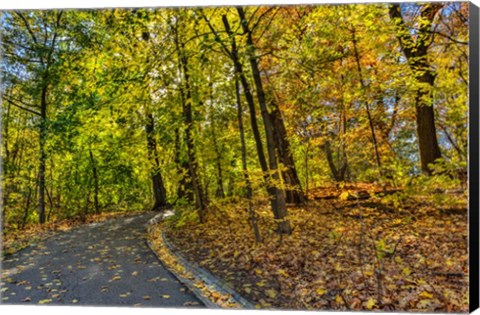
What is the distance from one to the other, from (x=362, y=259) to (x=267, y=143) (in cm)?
204

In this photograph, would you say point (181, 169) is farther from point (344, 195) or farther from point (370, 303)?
point (370, 303)

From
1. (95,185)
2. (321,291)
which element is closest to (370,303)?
(321,291)

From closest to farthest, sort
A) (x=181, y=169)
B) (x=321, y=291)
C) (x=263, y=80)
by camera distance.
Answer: (x=321, y=291), (x=263, y=80), (x=181, y=169)

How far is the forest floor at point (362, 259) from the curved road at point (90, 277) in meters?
0.64

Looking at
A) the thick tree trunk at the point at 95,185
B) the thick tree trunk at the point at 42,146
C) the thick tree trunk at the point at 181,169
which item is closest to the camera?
the thick tree trunk at the point at 42,146

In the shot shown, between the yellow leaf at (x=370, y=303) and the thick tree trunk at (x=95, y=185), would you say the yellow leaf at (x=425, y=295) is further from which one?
the thick tree trunk at (x=95, y=185)

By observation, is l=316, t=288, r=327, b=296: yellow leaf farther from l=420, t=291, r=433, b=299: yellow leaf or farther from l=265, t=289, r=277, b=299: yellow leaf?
l=420, t=291, r=433, b=299: yellow leaf

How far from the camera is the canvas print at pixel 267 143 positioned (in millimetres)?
3551

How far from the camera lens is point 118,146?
7852 millimetres

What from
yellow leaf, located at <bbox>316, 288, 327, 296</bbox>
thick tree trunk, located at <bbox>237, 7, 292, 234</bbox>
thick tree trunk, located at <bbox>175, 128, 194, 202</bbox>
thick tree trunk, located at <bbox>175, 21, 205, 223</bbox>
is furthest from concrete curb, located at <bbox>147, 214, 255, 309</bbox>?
thick tree trunk, located at <bbox>175, 128, 194, 202</bbox>

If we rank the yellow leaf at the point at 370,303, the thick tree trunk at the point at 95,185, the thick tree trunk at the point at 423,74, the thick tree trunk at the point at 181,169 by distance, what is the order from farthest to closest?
the thick tree trunk at the point at 95,185, the thick tree trunk at the point at 181,169, the thick tree trunk at the point at 423,74, the yellow leaf at the point at 370,303

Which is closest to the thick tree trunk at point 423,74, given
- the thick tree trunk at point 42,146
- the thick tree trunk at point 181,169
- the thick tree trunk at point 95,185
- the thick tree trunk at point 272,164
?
the thick tree trunk at point 272,164

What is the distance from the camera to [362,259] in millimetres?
3830

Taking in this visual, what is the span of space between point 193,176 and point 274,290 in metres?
3.26
